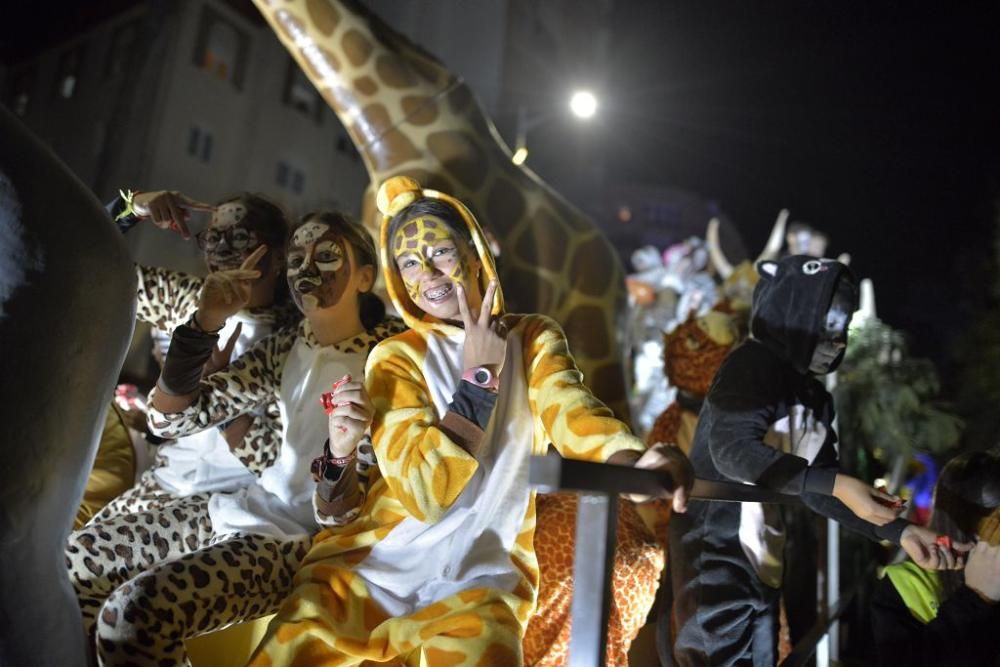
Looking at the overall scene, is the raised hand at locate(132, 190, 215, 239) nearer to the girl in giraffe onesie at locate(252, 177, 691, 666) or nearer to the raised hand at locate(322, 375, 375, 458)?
the girl in giraffe onesie at locate(252, 177, 691, 666)

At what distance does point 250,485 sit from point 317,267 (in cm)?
68

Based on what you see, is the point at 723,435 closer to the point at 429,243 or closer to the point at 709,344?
the point at 429,243

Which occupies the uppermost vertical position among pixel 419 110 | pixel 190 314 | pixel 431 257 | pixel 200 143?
pixel 200 143

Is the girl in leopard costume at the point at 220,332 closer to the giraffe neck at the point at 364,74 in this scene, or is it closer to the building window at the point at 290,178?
the giraffe neck at the point at 364,74

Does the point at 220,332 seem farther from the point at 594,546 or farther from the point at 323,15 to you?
the point at 323,15

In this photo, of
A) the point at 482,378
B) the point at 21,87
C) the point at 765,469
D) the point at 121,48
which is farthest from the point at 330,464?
the point at 121,48

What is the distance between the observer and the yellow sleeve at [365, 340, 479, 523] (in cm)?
188

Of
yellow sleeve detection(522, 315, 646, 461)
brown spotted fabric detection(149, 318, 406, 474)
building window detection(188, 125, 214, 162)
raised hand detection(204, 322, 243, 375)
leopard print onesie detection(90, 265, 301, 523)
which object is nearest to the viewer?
yellow sleeve detection(522, 315, 646, 461)

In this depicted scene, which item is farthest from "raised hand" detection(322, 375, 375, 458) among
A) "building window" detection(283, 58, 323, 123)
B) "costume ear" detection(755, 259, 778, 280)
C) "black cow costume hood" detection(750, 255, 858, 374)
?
"building window" detection(283, 58, 323, 123)

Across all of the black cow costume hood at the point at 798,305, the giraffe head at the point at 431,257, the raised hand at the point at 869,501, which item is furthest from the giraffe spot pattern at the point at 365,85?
the raised hand at the point at 869,501

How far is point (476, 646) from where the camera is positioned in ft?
5.74

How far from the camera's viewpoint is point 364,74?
4.25 meters

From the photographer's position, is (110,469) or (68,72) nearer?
(110,469)

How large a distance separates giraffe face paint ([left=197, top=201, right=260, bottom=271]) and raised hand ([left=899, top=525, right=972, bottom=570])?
2192 millimetres
